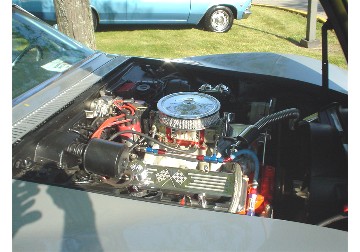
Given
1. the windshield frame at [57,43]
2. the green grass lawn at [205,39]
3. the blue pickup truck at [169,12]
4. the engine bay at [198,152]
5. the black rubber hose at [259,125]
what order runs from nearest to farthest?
the engine bay at [198,152], the black rubber hose at [259,125], the windshield frame at [57,43], the green grass lawn at [205,39], the blue pickup truck at [169,12]

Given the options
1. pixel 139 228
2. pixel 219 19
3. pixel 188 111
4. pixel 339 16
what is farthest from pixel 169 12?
pixel 139 228

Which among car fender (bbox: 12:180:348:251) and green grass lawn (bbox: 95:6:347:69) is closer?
car fender (bbox: 12:180:348:251)

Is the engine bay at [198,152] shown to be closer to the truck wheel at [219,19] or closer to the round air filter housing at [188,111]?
the round air filter housing at [188,111]

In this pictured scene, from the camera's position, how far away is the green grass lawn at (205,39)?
21.2 feet

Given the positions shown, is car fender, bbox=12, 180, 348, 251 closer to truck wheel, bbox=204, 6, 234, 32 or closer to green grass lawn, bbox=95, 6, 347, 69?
green grass lawn, bbox=95, 6, 347, 69

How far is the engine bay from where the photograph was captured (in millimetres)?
1641

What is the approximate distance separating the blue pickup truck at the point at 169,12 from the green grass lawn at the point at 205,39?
0.23m

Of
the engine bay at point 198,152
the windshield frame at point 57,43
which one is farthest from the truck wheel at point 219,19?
the engine bay at point 198,152

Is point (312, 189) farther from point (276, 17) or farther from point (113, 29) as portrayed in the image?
point (276, 17)

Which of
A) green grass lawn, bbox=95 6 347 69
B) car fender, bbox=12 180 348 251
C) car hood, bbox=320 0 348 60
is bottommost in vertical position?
car fender, bbox=12 180 348 251

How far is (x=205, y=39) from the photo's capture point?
730 centimetres

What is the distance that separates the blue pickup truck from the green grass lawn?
23cm

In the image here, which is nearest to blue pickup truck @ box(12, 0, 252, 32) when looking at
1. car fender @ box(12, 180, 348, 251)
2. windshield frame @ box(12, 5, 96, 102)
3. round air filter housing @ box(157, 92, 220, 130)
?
windshield frame @ box(12, 5, 96, 102)

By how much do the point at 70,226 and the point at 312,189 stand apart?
0.96m
